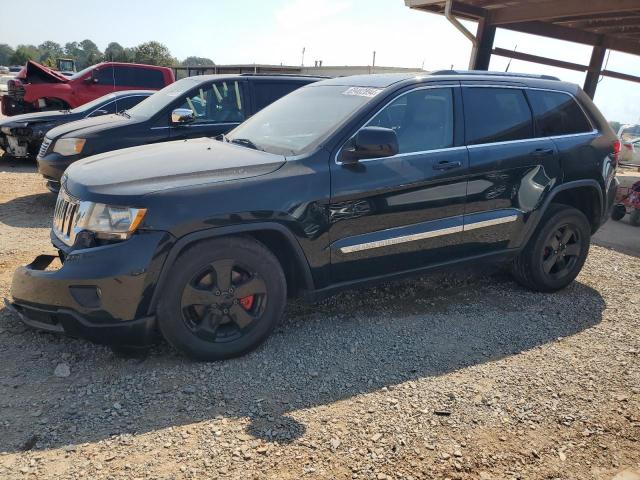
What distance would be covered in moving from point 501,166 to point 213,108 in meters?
4.14

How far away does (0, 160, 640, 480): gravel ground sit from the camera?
249cm

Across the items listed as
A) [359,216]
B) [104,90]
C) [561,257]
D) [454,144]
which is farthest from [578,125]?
[104,90]

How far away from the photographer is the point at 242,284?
126 inches

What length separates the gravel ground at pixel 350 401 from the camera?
2.49 meters

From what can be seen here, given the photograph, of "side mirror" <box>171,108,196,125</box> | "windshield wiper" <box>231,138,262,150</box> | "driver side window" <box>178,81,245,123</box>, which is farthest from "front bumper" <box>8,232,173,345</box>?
"driver side window" <box>178,81,245,123</box>

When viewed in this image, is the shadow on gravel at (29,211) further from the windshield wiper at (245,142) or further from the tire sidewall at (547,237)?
the tire sidewall at (547,237)

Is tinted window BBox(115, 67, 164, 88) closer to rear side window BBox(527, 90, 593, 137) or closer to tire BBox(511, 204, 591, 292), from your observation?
rear side window BBox(527, 90, 593, 137)

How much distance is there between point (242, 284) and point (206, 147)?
3.93ft

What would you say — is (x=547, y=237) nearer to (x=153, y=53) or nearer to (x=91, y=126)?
(x=91, y=126)

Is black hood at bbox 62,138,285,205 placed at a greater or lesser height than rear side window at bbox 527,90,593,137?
lesser

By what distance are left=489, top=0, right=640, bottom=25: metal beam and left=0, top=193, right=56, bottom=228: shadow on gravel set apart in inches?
343

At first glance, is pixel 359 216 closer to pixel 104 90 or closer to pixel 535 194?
pixel 535 194

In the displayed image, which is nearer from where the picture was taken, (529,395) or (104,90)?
(529,395)

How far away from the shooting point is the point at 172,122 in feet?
21.6
